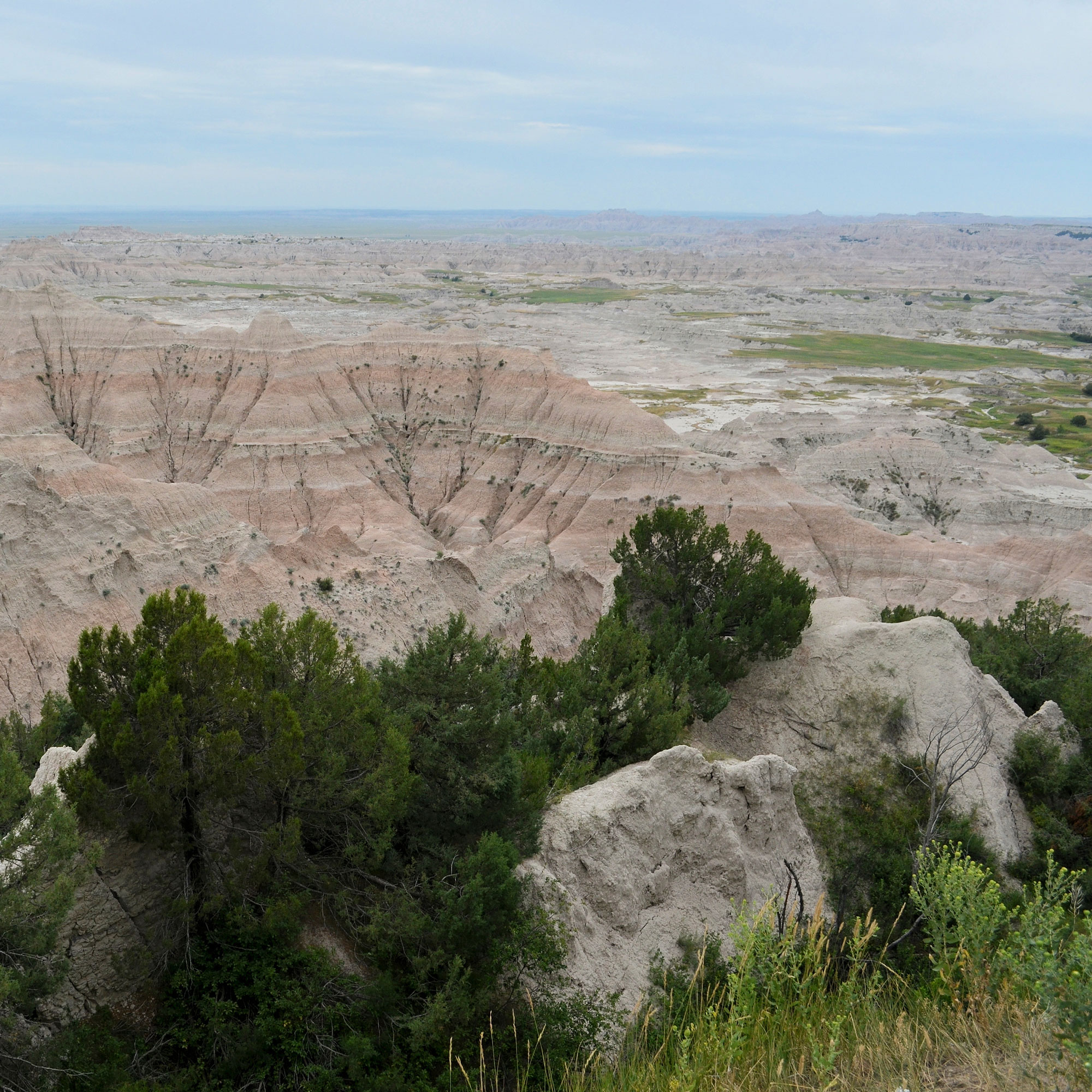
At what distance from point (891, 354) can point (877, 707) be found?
520 ft

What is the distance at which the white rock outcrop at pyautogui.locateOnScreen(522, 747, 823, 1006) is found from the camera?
14.8 meters

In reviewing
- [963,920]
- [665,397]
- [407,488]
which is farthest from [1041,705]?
[665,397]

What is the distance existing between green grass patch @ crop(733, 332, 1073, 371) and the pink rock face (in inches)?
3947

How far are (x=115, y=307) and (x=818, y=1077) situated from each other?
17544 cm

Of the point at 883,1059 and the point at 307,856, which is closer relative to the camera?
the point at 883,1059

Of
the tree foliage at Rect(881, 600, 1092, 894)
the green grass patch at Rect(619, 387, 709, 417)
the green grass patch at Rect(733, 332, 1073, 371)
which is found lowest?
the tree foliage at Rect(881, 600, 1092, 894)

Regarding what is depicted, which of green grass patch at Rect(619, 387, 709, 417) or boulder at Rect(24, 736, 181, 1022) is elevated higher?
green grass patch at Rect(619, 387, 709, 417)

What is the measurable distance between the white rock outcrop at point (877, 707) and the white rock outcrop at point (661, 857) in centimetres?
485

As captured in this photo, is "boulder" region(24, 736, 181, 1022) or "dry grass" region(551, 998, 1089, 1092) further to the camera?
"boulder" region(24, 736, 181, 1022)

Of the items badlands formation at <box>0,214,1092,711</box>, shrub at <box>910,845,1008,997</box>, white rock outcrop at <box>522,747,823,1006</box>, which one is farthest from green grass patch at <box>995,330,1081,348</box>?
shrub at <box>910,845,1008,997</box>

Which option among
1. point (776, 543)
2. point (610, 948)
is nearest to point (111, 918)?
point (610, 948)

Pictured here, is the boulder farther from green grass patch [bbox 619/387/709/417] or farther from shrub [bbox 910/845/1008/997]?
green grass patch [bbox 619/387/709/417]

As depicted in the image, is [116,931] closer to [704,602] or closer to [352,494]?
[704,602]

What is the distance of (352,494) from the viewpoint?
2271 inches
